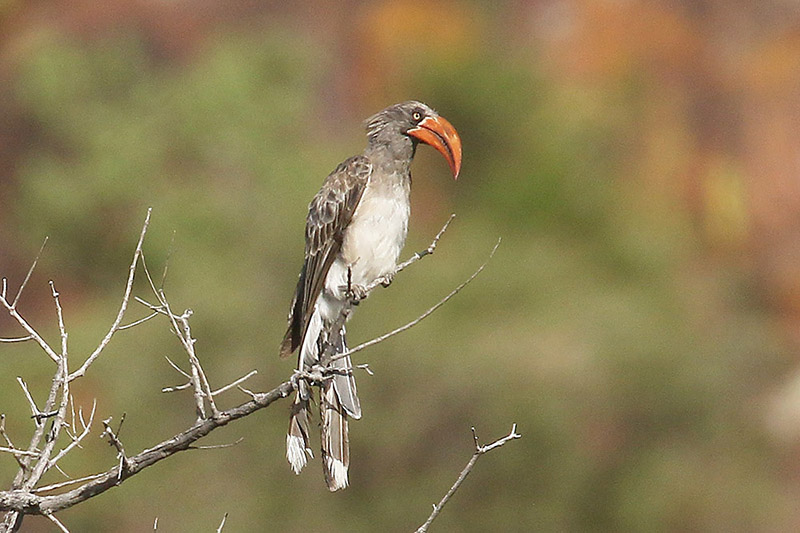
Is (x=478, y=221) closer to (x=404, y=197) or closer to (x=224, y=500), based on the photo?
(x=224, y=500)

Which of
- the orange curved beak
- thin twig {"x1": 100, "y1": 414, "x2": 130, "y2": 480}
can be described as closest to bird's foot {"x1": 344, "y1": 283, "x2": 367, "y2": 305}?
the orange curved beak

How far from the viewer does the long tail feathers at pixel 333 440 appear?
4.91 meters


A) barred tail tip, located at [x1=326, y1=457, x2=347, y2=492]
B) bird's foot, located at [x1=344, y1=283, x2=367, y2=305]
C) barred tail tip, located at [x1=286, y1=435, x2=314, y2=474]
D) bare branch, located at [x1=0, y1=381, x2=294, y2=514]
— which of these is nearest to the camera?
bare branch, located at [x1=0, y1=381, x2=294, y2=514]

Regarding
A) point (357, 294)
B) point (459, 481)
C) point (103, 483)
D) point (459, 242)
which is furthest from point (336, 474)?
point (459, 242)

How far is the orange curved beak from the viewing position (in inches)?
223

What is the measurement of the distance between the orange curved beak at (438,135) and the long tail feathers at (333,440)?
1261 millimetres

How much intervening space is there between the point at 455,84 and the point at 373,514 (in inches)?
357

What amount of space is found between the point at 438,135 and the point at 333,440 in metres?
1.59

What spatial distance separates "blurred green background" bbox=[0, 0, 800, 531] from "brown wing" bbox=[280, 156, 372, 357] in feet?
22.5

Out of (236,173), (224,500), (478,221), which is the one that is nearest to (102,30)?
(236,173)

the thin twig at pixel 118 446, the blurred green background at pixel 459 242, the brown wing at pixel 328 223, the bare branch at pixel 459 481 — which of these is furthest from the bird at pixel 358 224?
the blurred green background at pixel 459 242

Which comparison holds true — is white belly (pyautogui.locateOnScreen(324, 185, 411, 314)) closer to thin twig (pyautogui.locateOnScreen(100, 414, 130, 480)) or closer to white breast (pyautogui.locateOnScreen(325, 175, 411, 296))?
white breast (pyautogui.locateOnScreen(325, 175, 411, 296))

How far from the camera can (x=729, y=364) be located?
18.8 meters

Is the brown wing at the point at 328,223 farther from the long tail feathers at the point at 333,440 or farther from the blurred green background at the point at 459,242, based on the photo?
the blurred green background at the point at 459,242
